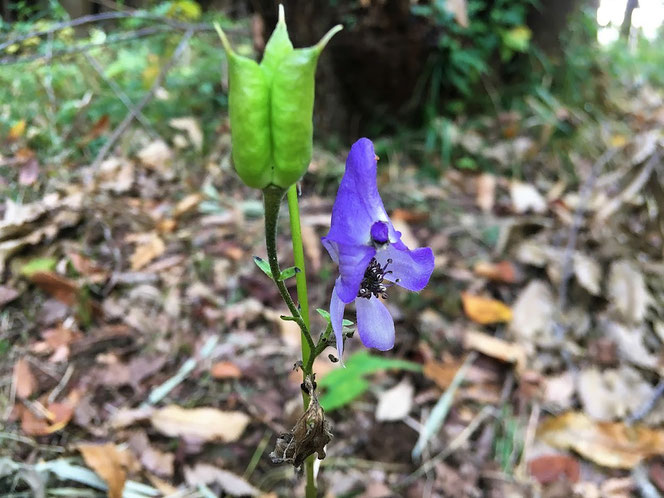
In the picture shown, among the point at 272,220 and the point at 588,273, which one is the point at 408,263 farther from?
the point at 588,273

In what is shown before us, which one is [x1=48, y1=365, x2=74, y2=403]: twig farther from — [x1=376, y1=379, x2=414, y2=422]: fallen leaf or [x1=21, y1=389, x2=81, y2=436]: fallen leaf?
[x1=376, y1=379, x2=414, y2=422]: fallen leaf

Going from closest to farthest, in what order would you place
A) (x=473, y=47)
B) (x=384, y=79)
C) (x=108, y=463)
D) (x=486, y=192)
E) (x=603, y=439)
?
(x=108, y=463) → (x=603, y=439) → (x=486, y=192) → (x=384, y=79) → (x=473, y=47)

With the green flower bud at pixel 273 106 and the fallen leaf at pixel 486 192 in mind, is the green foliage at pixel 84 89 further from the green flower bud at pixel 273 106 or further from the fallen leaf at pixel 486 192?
the green flower bud at pixel 273 106

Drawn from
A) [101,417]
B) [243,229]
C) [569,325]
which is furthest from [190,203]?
[569,325]

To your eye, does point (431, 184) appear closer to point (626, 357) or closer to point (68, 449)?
point (626, 357)

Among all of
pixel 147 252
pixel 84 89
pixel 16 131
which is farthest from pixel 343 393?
pixel 84 89

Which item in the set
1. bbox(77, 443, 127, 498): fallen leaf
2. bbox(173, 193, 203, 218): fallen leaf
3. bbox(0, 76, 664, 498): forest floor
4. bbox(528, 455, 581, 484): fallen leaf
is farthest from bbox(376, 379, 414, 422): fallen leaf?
bbox(173, 193, 203, 218): fallen leaf

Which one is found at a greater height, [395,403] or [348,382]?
[348,382]
